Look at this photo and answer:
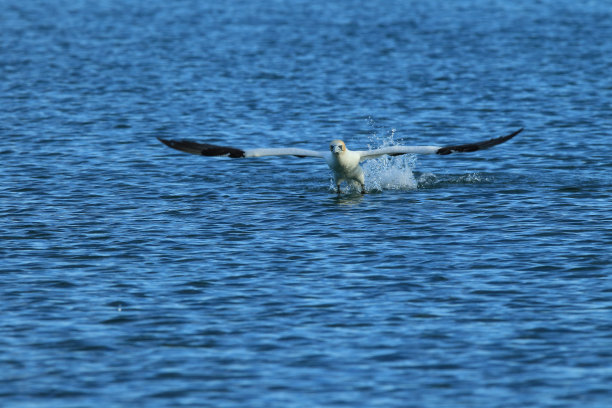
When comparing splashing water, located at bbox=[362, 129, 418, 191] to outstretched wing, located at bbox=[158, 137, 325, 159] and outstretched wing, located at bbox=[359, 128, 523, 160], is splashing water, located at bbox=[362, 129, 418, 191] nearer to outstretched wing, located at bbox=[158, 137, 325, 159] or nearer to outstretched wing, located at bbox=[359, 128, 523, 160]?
outstretched wing, located at bbox=[359, 128, 523, 160]

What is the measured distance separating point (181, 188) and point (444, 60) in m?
31.9

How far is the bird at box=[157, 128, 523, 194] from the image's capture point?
83.4ft

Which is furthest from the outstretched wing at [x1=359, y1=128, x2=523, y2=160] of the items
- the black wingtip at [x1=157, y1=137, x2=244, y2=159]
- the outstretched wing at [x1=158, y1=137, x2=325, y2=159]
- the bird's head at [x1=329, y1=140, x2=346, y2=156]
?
the black wingtip at [x1=157, y1=137, x2=244, y2=159]

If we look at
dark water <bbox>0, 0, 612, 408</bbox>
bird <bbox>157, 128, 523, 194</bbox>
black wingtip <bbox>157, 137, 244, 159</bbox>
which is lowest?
dark water <bbox>0, 0, 612, 408</bbox>

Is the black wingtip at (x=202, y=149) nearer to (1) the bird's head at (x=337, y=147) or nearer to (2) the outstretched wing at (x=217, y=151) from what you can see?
(2) the outstretched wing at (x=217, y=151)

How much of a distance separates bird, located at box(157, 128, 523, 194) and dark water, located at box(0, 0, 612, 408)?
2.25ft

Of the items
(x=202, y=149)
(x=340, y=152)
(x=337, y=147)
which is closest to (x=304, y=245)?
(x=202, y=149)

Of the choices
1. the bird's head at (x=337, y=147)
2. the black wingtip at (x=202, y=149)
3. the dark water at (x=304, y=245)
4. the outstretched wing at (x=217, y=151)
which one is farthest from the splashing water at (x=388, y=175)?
the black wingtip at (x=202, y=149)

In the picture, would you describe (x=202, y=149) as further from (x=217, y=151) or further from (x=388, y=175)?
(x=388, y=175)

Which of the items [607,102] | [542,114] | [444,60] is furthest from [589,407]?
[444,60]

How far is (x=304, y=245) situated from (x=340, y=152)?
4916mm

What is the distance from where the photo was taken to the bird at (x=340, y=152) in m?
25.4

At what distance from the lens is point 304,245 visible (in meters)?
22.3

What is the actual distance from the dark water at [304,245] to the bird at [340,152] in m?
0.68
